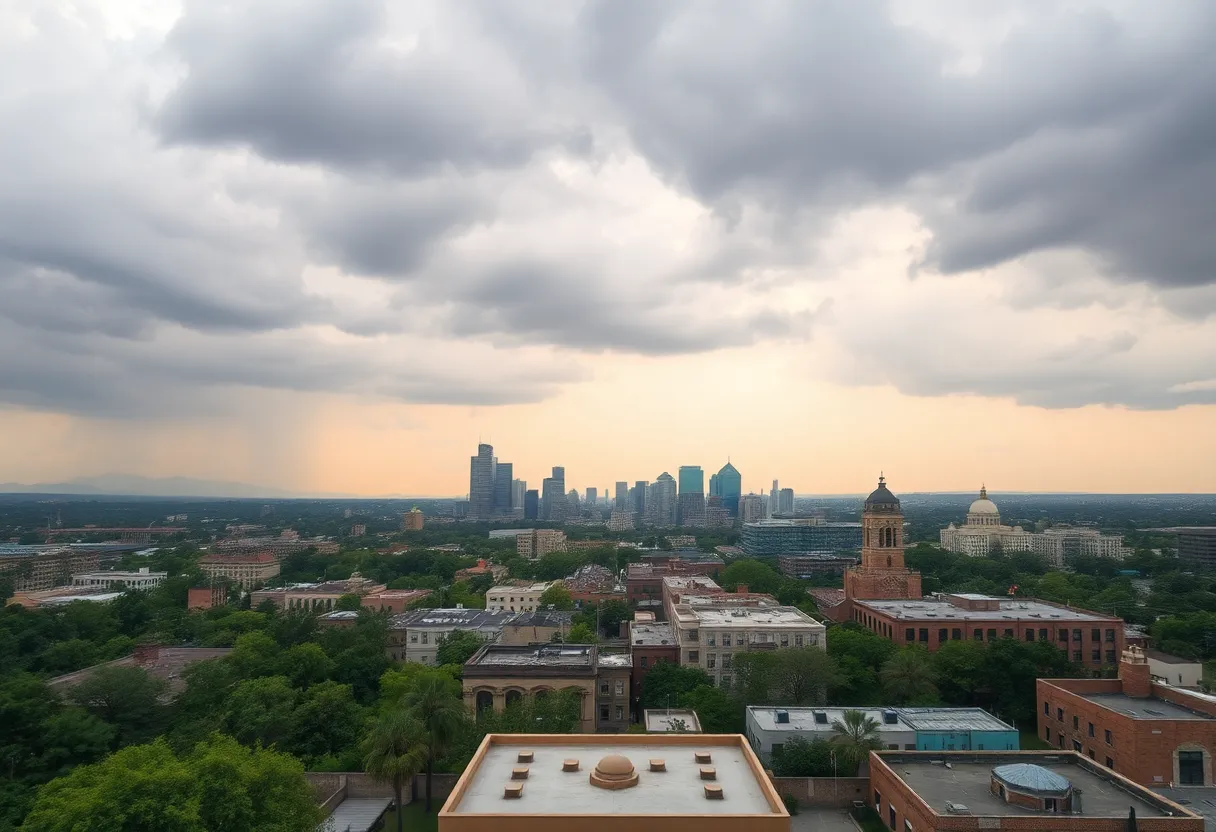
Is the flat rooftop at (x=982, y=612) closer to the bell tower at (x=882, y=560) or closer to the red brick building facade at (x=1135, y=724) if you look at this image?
the bell tower at (x=882, y=560)

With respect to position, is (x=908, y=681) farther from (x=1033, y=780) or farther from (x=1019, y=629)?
(x=1033, y=780)

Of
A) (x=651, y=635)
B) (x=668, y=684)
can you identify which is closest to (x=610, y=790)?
(x=668, y=684)

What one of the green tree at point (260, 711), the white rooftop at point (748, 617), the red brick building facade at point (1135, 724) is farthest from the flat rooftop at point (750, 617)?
the green tree at point (260, 711)

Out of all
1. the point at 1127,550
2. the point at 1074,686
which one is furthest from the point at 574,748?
the point at 1127,550

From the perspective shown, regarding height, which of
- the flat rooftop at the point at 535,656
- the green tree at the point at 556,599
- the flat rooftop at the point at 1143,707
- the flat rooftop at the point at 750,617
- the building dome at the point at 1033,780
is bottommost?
the green tree at the point at 556,599

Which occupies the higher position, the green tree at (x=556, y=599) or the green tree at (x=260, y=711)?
the green tree at (x=260, y=711)
